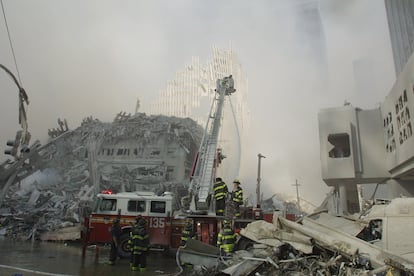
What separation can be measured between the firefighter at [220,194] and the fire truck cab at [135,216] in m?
2.63

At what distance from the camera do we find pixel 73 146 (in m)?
37.6

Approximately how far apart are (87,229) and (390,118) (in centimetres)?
2022

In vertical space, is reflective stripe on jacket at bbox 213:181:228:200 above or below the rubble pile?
above

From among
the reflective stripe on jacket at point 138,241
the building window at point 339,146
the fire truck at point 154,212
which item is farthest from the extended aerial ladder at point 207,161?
A: the building window at point 339,146

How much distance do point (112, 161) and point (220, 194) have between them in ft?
94.2

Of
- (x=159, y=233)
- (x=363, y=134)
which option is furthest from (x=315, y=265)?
(x=363, y=134)

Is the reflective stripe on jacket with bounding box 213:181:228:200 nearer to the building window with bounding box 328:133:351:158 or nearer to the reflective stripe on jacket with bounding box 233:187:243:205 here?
the reflective stripe on jacket with bounding box 233:187:243:205

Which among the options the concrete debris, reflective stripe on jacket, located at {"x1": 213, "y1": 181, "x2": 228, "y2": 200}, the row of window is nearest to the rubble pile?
the concrete debris

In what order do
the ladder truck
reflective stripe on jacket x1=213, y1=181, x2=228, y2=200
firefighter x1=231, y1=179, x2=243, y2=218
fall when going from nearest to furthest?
firefighter x1=231, y1=179, x2=243, y2=218
reflective stripe on jacket x1=213, y1=181, x2=228, y2=200
the ladder truck

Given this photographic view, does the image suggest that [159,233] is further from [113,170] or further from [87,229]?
[113,170]

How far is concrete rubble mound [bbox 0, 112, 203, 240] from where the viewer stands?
2941 centimetres

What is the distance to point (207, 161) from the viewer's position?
40.0ft

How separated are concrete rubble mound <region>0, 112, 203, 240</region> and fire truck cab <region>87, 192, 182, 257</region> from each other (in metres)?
15.1

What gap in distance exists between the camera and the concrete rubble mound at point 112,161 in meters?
29.4
